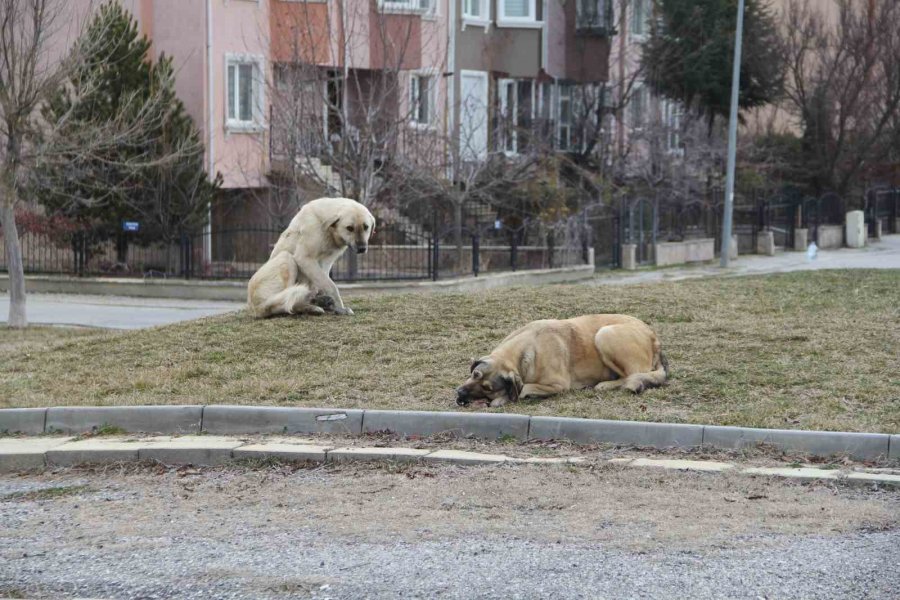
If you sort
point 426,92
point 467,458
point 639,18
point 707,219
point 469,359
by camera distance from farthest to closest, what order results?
point 639,18
point 707,219
point 426,92
point 469,359
point 467,458

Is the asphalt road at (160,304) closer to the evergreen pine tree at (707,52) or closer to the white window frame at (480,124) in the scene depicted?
the white window frame at (480,124)

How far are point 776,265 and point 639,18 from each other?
1494 cm

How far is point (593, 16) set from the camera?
40344mm

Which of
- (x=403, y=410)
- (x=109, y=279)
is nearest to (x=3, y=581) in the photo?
(x=403, y=410)

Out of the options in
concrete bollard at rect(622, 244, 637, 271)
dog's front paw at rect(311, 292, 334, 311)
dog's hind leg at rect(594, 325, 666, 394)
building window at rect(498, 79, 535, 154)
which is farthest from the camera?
building window at rect(498, 79, 535, 154)

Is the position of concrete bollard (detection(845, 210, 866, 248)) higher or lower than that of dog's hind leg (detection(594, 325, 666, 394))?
higher

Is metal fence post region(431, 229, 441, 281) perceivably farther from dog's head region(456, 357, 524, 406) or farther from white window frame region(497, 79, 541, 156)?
dog's head region(456, 357, 524, 406)

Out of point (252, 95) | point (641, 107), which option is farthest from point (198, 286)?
point (641, 107)

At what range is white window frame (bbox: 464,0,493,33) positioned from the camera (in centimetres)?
3744

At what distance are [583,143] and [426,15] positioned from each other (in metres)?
7.07

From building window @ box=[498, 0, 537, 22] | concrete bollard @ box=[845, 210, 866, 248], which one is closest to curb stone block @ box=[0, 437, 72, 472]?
building window @ box=[498, 0, 537, 22]

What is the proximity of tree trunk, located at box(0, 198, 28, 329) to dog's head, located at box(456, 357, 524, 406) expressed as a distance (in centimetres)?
1036

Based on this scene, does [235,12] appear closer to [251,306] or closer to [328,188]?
[328,188]

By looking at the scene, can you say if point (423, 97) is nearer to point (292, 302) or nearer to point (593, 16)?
point (593, 16)
